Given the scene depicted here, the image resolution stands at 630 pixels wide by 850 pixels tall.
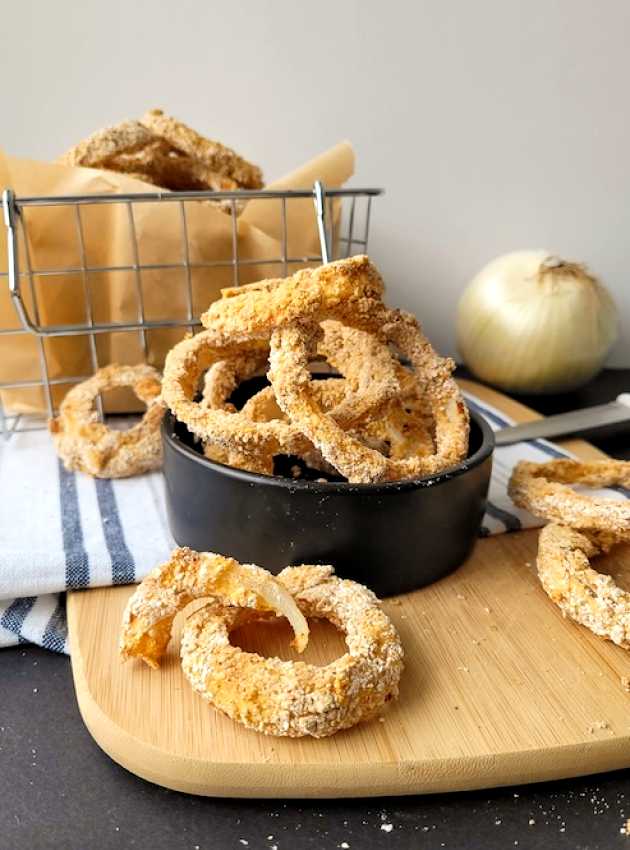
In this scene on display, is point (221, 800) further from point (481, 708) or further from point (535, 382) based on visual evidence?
point (535, 382)

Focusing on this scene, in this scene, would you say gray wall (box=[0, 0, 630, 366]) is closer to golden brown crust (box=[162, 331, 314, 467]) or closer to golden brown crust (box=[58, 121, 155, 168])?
golden brown crust (box=[58, 121, 155, 168])

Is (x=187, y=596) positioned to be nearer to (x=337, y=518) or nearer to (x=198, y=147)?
(x=337, y=518)

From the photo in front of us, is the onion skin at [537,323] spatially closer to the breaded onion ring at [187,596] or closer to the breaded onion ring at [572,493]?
the breaded onion ring at [572,493]

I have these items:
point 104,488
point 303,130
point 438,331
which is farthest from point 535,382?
point 104,488

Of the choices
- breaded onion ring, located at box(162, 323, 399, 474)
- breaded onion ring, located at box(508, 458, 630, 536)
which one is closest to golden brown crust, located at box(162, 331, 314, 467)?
breaded onion ring, located at box(162, 323, 399, 474)

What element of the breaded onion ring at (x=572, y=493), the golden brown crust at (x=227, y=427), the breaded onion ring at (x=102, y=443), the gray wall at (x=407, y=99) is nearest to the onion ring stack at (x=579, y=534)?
the breaded onion ring at (x=572, y=493)
